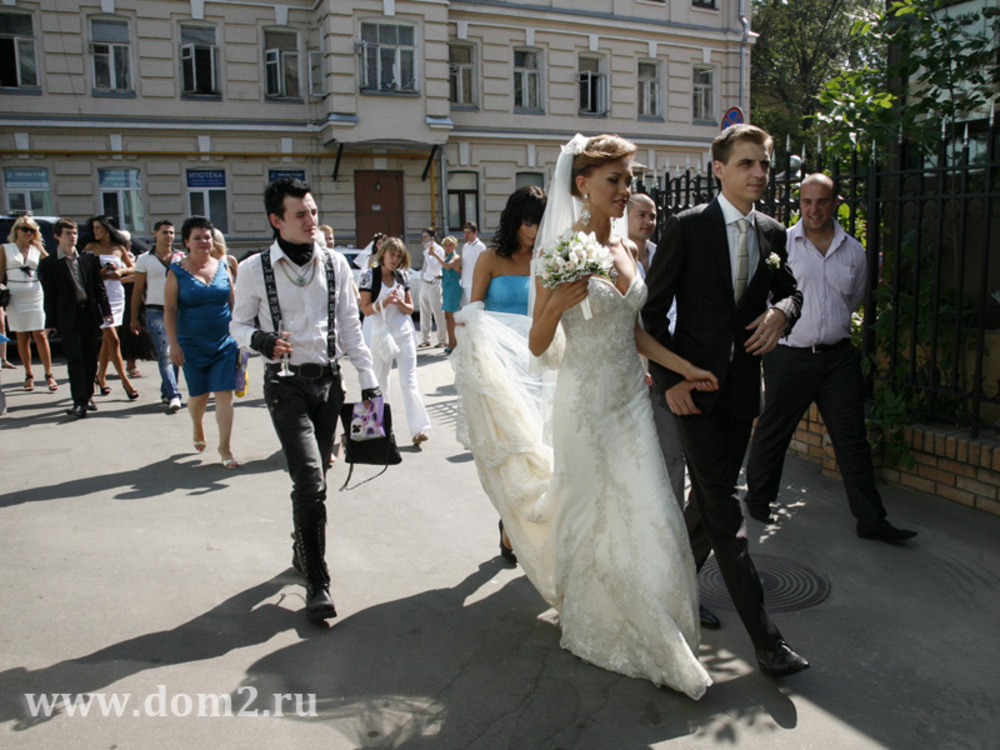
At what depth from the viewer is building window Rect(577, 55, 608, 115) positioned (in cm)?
2867

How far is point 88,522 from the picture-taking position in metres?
5.99

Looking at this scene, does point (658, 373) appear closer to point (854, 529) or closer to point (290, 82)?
point (854, 529)

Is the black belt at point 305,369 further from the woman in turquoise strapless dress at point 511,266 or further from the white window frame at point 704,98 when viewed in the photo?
the white window frame at point 704,98

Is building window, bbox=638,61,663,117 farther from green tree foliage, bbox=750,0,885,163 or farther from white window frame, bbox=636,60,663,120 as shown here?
green tree foliage, bbox=750,0,885,163

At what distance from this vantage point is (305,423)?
4.60 metres

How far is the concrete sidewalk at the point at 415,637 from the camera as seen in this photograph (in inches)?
131

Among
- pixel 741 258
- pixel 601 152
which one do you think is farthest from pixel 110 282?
pixel 741 258

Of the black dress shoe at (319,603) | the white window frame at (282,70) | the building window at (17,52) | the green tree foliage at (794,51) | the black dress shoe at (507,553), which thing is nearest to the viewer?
the black dress shoe at (319,603)

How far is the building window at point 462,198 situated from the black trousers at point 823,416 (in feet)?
72.5

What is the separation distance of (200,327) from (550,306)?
4962 millimetres

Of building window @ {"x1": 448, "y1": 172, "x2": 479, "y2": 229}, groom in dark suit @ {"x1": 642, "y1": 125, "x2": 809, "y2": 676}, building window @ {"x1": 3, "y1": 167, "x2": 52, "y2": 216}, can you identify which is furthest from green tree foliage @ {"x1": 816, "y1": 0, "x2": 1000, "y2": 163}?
building window @ {"x1": 3, "y1": 167, "x2": 52, "y2": 216}

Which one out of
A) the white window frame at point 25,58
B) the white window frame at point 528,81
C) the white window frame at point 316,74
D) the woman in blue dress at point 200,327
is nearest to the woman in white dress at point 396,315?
the woman in blue dress at point 200,327

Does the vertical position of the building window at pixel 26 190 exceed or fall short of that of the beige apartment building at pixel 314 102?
it falls short

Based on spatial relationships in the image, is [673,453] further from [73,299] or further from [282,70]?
[282,70]
